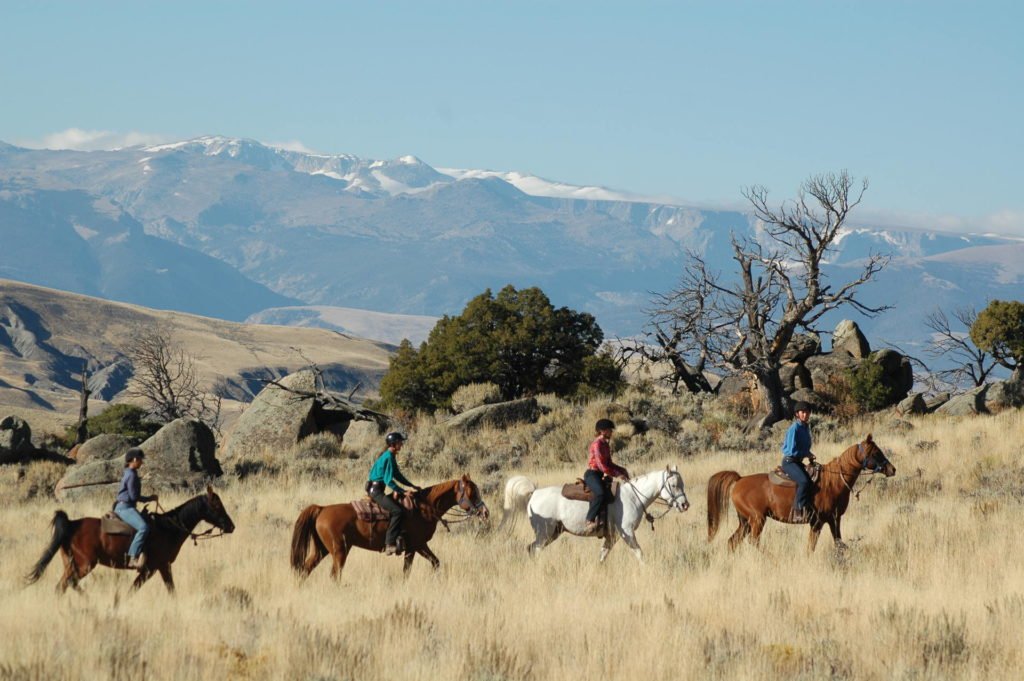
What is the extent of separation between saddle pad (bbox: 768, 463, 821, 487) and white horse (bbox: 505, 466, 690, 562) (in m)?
→ 1.21

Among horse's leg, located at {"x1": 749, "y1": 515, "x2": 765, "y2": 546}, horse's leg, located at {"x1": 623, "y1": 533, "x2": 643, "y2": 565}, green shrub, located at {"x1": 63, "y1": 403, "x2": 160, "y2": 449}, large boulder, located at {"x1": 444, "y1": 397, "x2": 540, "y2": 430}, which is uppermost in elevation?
horse's leg, located at {"x1": 749, "y1": 515, "x2": 765, "y2": 546}

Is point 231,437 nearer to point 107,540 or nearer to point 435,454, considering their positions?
point 435,454

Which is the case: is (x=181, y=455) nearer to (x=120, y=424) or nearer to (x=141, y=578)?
(x=141, y=578)

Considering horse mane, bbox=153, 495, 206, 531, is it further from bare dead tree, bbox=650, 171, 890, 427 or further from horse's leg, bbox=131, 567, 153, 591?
bare dead tree, bbox=650, 171, 890, 427

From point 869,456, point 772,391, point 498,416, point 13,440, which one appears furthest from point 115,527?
point 772,391

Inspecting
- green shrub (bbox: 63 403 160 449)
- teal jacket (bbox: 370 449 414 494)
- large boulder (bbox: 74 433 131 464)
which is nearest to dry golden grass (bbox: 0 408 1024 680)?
teal jacket (bbox: 370 449 414 494)

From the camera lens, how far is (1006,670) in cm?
911

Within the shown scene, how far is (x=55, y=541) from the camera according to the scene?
39.3 ft

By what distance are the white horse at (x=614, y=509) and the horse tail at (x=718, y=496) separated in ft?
2.92

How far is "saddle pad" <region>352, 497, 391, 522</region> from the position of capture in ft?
44.3

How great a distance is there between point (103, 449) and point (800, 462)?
1899cm

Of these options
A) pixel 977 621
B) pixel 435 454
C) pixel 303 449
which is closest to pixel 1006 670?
pixel 977 621

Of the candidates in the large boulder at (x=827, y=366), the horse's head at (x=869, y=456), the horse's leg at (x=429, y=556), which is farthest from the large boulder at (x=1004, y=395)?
the horse's leg at (x=429, y=556)

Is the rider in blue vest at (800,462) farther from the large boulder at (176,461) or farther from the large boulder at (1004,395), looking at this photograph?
the large boulder at (1004,395)
